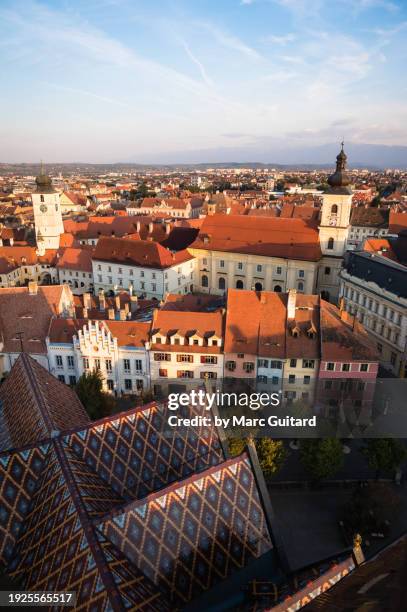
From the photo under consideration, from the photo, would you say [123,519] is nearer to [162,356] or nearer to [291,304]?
[162,356]

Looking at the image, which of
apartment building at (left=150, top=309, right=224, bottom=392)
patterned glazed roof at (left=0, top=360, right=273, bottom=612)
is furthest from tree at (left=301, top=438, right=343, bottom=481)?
patterned glazed roof at (left=0, top=360, right=273, bottom=612)

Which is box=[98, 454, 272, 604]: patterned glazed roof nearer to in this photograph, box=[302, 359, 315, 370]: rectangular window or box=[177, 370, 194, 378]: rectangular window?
box=[302, 359, 315, 370]: rectangular window

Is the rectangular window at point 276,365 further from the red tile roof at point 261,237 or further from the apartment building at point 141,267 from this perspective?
the apartment building at point 141,267

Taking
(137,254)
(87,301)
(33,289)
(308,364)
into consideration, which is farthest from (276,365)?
(137,254)

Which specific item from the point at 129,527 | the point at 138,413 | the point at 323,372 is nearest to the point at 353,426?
the point at 323,372

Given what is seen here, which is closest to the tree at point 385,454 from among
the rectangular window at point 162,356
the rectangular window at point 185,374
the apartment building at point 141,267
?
the rectangular window at point 185,374
